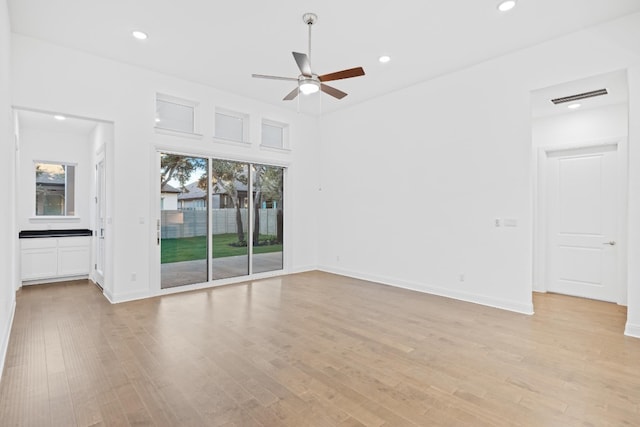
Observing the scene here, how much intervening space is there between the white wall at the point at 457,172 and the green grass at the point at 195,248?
2.24m

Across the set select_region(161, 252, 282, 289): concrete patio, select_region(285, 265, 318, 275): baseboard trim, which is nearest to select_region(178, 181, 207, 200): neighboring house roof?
Answer: select_region(161, 252, 282, 289): concrete patio

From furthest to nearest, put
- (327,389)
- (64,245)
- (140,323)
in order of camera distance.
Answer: (64,245) → (140,323) → (327,389)

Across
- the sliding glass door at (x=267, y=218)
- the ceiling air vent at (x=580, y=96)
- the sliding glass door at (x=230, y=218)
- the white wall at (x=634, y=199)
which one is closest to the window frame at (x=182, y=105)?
the sliding glass door at (x=230, y=218)

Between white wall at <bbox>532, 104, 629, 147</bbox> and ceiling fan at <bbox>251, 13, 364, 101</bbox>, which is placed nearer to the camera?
ceiling fan at <bbox>251, 13, 364, 101</bbox>

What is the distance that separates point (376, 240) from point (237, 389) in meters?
4.16

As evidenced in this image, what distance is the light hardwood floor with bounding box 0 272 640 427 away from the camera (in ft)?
7.10

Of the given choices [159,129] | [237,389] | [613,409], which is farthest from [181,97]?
[613,409]

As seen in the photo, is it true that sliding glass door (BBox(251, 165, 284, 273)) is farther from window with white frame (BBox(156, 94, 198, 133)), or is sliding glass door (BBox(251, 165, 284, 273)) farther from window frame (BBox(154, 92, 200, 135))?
window with white frame (BBox(156, 94, 198, 133))

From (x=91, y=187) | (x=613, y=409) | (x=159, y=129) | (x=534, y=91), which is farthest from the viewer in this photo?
(x=91, y=187)

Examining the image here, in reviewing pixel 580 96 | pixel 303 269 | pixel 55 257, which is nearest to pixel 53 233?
pixel 55 257

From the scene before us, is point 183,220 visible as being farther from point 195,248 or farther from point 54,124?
point 54,124

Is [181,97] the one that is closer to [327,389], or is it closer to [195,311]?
[195,311]

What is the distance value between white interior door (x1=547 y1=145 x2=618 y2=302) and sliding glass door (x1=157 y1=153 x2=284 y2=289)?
4.96 metres

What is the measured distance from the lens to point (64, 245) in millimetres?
6047
